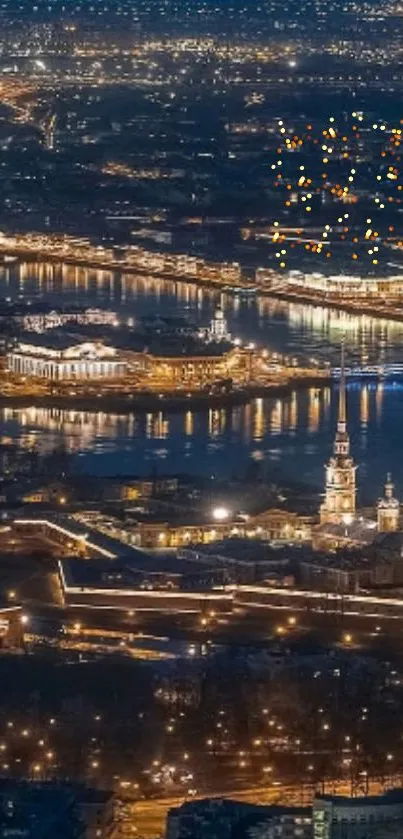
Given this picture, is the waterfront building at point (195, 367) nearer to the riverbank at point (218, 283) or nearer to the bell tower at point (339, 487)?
the riverbank at point (218, 283)

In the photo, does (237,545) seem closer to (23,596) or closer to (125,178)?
(23,596)

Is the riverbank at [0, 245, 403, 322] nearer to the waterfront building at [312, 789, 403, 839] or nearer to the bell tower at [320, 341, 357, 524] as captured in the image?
the bell tower at [320, 341, 357, 524]

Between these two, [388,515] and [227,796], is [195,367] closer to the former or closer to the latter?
[388,515]

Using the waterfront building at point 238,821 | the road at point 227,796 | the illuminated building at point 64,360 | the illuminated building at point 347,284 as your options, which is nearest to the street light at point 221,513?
the road at point 227,796

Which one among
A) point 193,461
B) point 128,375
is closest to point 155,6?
point 128,375

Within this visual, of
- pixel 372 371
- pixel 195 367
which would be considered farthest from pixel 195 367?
pixel 372 371
